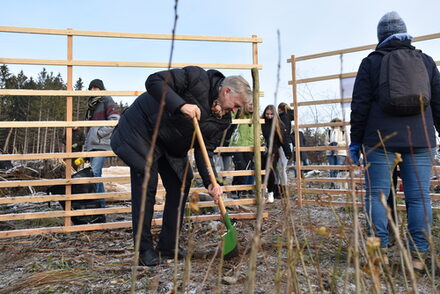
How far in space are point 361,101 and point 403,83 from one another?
274mm

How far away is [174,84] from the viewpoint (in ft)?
7.84

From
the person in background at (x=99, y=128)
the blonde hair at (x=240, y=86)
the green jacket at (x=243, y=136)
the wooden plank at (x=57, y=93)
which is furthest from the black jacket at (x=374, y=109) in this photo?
the green jacket at (x=243, y=136)

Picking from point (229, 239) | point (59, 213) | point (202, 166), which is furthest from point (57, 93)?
point (229, 239)

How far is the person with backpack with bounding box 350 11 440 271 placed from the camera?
2.28 m

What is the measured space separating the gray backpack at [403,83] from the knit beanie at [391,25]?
7.2 inches

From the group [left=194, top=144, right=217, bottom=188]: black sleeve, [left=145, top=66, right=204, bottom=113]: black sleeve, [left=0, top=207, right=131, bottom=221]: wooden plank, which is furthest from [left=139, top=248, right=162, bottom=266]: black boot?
[left=0, top=207, right=131, bottom=221]: wooden plank

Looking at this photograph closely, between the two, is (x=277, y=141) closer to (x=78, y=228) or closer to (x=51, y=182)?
(x=78, y=228)

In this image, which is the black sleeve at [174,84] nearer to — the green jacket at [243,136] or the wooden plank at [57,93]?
the wooden plank at [57,93]

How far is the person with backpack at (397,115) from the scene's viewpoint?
228 centimetres

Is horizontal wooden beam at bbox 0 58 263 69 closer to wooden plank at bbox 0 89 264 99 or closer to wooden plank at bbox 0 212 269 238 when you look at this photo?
wooden plank at bbox 0 89 264 99

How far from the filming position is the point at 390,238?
300 cm

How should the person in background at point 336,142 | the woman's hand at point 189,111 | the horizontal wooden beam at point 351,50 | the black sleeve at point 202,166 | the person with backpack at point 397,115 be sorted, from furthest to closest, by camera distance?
the person in background at point 336,142 → the horizontal wooden beam at point 351,50 → the black sleeve at point 202,166 → the person with backpack at point 397,115 → the woman's hand at point 189,111

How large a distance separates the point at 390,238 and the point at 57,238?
298cm

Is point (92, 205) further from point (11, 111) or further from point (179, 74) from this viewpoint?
point (11, 111)
